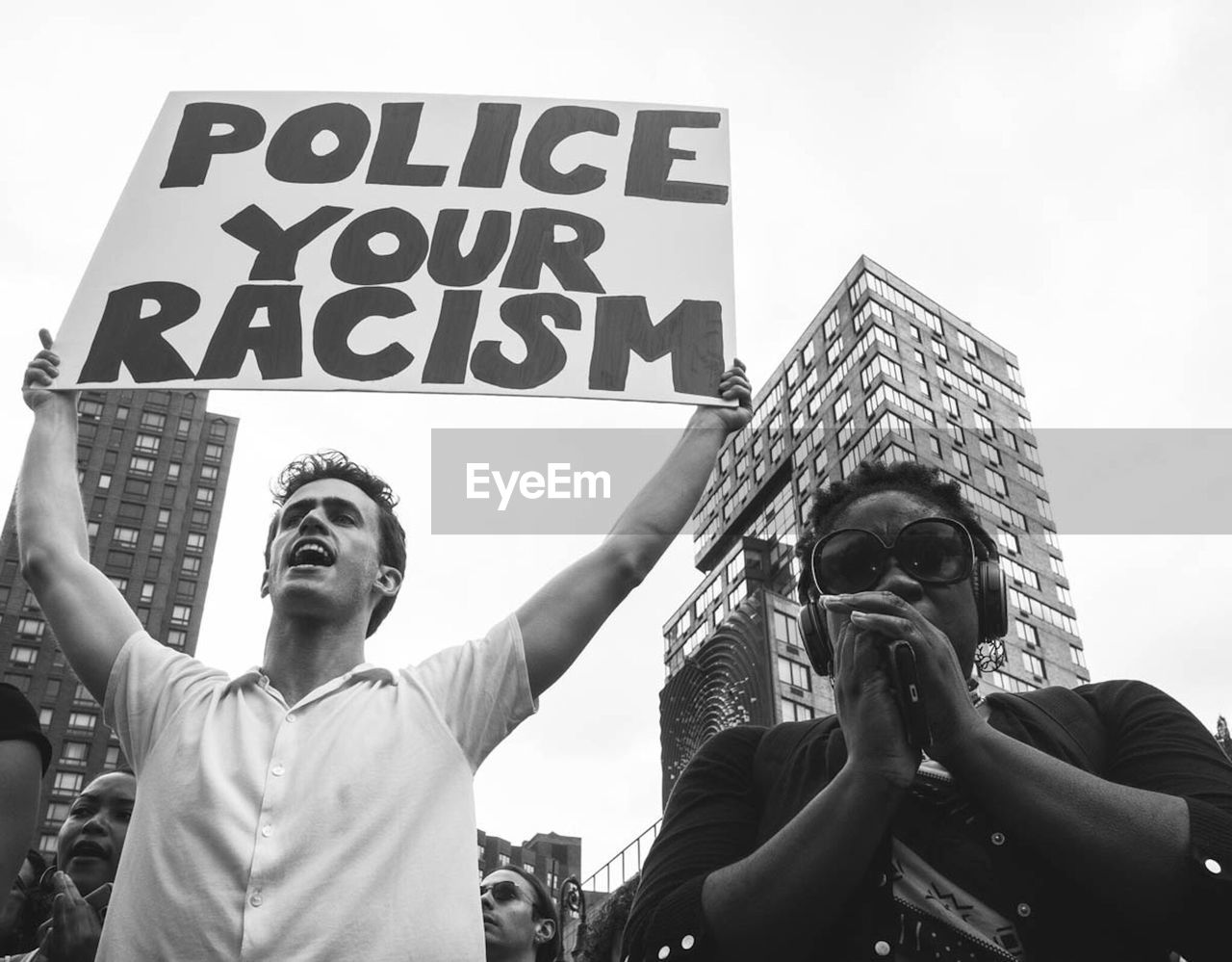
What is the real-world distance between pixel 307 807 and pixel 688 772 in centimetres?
79

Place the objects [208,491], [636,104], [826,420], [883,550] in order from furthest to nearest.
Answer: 1. [208,491]
2. [826,420]
3. [636,104]
4. [883,550]

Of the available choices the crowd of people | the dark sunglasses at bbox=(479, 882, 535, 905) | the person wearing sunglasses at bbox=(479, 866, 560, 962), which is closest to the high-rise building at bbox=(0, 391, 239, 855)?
the person wearing sunglasses at bbox=(479, 866, 560, 962)

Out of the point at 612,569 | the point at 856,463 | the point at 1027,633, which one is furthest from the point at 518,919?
the point at 1027,633

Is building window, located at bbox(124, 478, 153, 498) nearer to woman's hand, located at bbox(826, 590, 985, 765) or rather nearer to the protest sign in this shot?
the protest sign

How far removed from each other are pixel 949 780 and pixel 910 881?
7.6 inches

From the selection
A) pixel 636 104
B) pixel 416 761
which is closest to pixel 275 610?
pixel 416 761

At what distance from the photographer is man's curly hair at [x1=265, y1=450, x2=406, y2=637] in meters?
3.11

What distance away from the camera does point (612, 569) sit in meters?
2.65

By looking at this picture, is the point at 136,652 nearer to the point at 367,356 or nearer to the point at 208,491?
the point at 367,356

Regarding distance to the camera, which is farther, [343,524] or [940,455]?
[940,455]

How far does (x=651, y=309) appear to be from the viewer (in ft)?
10.8

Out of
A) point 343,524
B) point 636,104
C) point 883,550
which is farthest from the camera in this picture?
point 636,104

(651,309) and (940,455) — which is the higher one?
(940,455)

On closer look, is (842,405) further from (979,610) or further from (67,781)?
(979,610)
